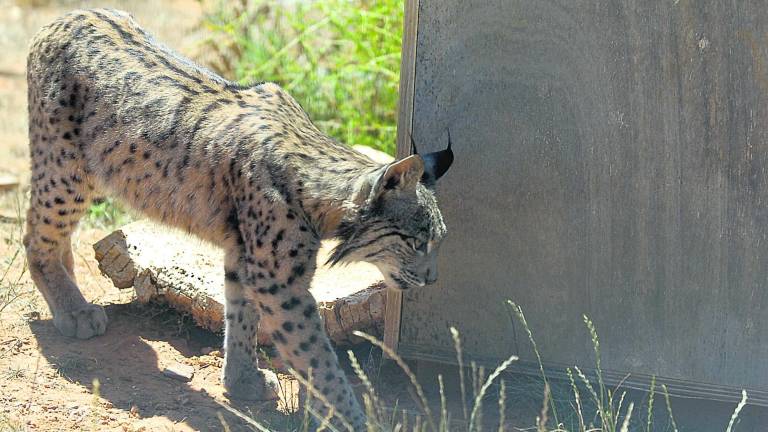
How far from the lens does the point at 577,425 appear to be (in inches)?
194

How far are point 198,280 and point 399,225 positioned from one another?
1642 mm

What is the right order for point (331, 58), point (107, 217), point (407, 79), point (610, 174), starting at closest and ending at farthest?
point (610, 174), point (407, 79), point (107, 217), point (331, 58)

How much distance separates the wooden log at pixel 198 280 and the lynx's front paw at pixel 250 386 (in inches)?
16.8

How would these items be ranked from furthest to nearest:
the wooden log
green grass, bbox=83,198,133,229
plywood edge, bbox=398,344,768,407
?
green grass, bbox=83,198,133,229, the wooden log, plywood edge, bbox=398,344,768,407

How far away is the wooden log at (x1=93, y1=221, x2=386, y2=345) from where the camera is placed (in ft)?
18.1

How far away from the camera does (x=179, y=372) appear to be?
17.7ft

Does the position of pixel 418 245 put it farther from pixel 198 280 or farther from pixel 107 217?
pixel 107 217

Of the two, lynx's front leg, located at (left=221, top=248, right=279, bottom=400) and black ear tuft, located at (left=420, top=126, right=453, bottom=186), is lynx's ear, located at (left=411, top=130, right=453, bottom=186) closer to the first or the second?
black ear tuft, located at (left=420, top=126, right=453, bottom=186)

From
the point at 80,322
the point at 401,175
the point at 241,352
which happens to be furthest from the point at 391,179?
the point at 80,322

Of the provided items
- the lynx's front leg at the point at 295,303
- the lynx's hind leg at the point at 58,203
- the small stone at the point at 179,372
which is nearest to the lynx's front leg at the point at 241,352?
the small stone at the point at 179,372

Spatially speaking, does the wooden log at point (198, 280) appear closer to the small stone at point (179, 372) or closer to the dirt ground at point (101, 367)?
the dirt ground at point (101, 367)

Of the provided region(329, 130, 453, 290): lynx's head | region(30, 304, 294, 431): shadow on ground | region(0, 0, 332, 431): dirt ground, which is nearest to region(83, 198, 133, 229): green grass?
region(0, 0, 332, 431): dirt ground

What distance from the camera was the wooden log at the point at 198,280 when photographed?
5512 mm

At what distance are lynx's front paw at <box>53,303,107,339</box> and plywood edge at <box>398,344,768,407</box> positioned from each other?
169cm
